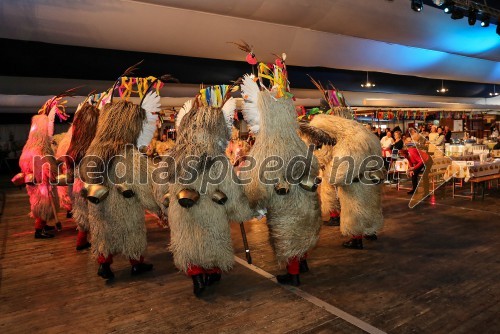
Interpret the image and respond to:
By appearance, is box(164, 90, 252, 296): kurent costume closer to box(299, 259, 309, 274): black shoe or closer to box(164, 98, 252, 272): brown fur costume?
box(164, 98, 252, 272): brown fur costume

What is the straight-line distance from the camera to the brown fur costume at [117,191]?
120 inches

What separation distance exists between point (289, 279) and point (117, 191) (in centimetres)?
158

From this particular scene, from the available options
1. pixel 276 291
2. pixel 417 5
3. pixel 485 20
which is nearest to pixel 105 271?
pixel 276 291

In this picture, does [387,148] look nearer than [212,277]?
No

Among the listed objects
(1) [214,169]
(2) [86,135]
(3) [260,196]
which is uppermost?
(2) [86,135]

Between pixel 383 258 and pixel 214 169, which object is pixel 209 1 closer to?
pixel 214 169

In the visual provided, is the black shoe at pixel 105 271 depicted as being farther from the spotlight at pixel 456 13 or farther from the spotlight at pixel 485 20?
the spotlight at pixel 485 20

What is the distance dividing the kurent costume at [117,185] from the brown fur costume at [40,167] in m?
1.70

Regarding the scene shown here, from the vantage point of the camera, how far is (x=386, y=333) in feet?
7.22

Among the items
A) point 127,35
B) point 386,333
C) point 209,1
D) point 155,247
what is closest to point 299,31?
point 209,1

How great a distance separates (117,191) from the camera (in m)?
3.06

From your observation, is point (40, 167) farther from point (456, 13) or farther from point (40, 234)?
point (456, 13)

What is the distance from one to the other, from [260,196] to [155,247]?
6.35 feet

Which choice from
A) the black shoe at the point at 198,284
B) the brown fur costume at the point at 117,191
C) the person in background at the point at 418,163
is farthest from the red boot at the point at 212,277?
the person in background at the point at 418,163
